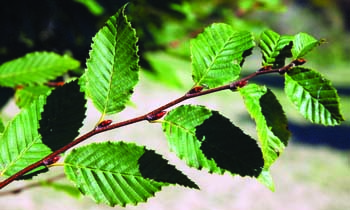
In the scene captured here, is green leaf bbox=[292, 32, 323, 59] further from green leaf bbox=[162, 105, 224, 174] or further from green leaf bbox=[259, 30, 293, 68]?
green leaf bbox=[162, 105, 224, 174]

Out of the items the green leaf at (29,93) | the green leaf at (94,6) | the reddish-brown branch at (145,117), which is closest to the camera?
the reddish-brown branch at (145,117)

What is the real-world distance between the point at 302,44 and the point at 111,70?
30 centimetres

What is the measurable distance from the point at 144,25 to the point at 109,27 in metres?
1.09

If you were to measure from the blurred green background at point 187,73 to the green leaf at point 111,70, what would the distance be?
22 centimetres

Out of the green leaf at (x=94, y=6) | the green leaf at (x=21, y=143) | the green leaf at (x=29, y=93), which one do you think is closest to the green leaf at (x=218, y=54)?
the green leaf at (x=21, y=143)

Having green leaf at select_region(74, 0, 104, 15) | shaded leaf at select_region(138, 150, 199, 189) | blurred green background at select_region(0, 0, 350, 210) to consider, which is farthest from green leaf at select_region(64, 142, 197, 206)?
green leaf at select_region(74, 0, 104, 15)

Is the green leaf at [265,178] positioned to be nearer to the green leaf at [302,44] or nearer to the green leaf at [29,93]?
the green leaf at [302,44]

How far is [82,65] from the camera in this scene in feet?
5.22

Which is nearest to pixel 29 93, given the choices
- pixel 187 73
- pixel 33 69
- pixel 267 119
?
pixel 33 69

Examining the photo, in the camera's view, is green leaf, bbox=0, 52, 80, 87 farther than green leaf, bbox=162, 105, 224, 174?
Yes

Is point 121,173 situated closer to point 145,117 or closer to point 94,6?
point 145,117

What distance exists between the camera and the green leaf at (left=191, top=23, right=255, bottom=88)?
74cm

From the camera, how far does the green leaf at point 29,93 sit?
1.09 m

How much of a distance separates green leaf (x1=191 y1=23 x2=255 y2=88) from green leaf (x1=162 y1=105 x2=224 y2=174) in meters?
0.05
